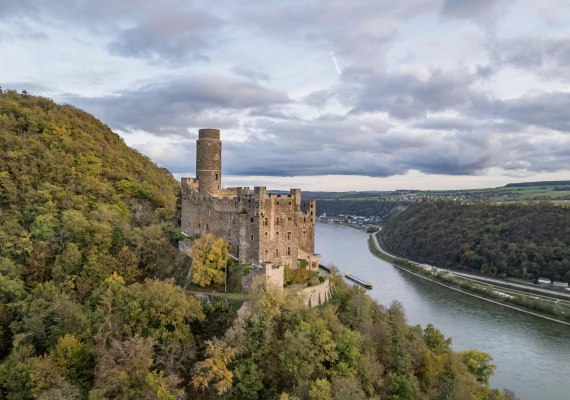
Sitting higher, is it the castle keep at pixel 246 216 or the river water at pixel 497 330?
the castle keep at pixel 246 216

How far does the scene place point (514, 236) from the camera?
58.8 metres

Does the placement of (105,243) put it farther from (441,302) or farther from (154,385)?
(441,302)

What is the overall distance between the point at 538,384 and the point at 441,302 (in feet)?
52.9

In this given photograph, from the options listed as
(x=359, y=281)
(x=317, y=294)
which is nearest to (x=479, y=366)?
(x=317, y=294)

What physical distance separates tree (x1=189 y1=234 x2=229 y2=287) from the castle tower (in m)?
4.13

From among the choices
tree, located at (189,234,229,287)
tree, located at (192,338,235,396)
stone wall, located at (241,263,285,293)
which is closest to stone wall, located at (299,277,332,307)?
stone wall, located at (241,263,285,293)

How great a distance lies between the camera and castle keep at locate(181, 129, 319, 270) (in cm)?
2131

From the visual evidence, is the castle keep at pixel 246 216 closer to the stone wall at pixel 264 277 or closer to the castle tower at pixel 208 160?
the castle tower at pixel 208 160

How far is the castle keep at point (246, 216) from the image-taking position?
21312mm

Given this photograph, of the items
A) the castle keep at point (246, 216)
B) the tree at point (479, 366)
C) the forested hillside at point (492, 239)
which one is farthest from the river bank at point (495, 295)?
the castle keep at point (246, 216)

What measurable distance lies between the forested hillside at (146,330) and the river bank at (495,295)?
18871 mm

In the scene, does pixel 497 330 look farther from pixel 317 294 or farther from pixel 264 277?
pixel 264 277

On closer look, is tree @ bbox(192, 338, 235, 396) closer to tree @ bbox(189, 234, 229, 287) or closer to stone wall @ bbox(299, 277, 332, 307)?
tree @ bbox(189, 234, 229, 287)

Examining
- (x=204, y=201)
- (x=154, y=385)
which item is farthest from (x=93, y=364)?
(x=204, y=201)
